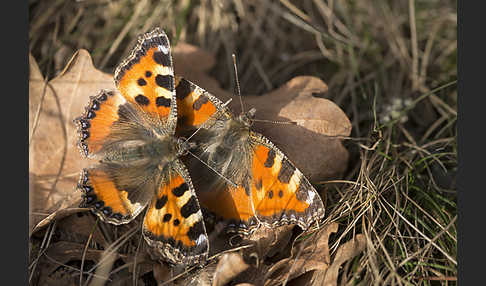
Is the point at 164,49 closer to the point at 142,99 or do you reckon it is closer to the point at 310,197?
the point at 142,99

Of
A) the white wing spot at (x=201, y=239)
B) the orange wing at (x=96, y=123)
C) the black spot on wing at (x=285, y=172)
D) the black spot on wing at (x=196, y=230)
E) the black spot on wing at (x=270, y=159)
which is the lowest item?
the white wing spot at (x=201, y=239)

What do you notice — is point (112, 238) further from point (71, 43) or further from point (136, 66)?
point (71, 43)

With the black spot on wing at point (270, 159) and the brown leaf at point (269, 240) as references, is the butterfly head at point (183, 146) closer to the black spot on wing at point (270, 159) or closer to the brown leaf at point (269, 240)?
the black spot on wing at point (270, 159)

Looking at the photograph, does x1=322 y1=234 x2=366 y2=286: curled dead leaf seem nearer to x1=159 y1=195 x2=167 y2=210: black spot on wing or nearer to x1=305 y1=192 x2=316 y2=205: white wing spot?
x1=305 y1=192 x2=316 y2=205: white wing spot

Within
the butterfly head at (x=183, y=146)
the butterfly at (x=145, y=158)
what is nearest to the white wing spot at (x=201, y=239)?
the butterfly at (x=145, y=158)

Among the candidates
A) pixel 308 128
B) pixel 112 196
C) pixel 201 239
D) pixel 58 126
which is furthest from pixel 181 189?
pixel 58 126
